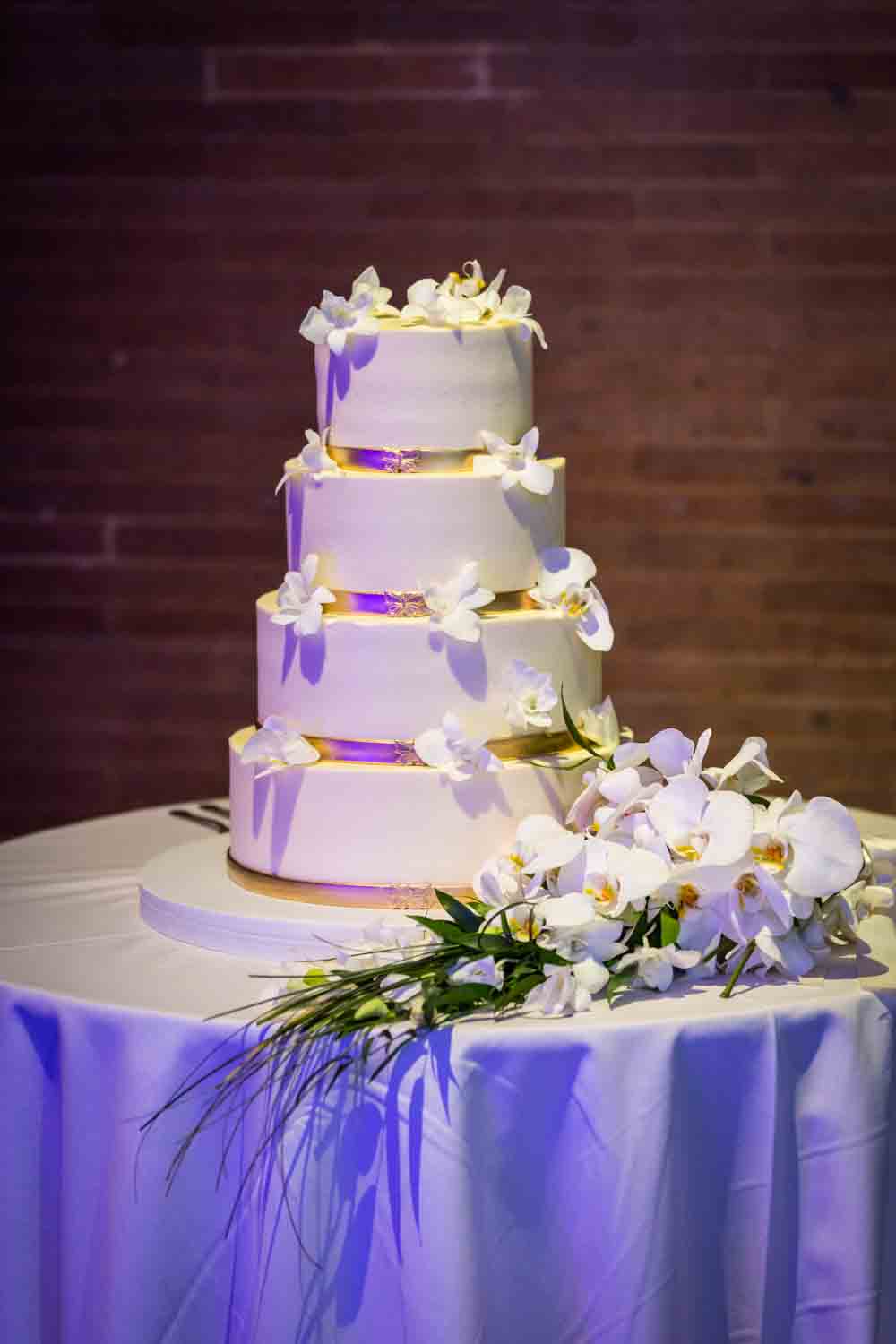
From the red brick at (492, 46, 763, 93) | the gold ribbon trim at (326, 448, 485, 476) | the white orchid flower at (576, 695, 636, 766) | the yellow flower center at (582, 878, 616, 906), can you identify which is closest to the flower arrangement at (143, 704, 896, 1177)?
the yellow flower center at (582, 878, 616, 906)

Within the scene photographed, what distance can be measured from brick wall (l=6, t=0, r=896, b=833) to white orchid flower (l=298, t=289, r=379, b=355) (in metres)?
2.01

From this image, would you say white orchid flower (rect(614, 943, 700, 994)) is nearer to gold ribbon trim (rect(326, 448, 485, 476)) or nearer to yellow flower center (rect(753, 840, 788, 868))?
yellow flower center (rect(753, 840, 788, 868))

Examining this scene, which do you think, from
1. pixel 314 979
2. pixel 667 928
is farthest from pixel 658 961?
pixel 314 979

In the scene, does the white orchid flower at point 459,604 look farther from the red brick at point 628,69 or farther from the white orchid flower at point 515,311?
the red brick at point 628,69

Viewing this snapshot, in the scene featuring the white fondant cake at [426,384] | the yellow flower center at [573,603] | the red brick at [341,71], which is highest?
the red brick at [341,71]

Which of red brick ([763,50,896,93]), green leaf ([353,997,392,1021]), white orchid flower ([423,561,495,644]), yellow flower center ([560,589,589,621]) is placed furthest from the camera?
red brick ([763,50,896,93])

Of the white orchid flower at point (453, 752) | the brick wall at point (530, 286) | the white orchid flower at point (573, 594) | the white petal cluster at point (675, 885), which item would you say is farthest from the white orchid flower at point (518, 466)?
the brick wall at point (530, 286)

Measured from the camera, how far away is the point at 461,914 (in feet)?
6.86

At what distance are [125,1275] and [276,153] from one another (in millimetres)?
3023

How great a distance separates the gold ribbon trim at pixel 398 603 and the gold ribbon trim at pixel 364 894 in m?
0.36

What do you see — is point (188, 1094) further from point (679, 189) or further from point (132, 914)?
point (679, 189)

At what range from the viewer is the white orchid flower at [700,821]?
2.08 meters

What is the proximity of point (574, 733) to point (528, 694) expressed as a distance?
98 millimetres

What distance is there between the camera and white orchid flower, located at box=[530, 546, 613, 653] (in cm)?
243
